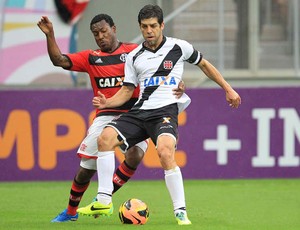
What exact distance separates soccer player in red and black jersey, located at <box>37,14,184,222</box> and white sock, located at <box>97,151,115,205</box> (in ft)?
1.72

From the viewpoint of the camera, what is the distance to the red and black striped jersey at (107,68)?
10672 mm

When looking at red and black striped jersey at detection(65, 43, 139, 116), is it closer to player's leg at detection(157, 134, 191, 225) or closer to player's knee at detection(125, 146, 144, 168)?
player's knee at detection(125, 146, 144, 168)

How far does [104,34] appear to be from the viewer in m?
10.5

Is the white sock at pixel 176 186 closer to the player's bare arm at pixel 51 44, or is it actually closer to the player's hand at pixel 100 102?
the player's hand at pixel 100 102

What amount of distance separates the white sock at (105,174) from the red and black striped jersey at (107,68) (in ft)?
2.56

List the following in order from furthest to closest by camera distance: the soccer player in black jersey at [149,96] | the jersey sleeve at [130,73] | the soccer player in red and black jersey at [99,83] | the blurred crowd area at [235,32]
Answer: the blurred crowd area at [235,32] < the soccer player in red and black jersey at [99,83] < the jersey sleeve at [130,73] < the soccer player in black jersey at [149,96]

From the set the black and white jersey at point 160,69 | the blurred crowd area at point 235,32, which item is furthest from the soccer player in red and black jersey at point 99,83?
the blurred crowd area at point 235,32

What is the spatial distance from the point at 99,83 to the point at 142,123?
0.94m

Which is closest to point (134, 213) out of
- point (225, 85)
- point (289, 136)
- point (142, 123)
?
point (142, 123)

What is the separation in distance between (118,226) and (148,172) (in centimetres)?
576

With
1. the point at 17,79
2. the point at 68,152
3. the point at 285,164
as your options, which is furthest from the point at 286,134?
the point at 17,79

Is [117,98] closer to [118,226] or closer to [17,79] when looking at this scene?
[118,226]

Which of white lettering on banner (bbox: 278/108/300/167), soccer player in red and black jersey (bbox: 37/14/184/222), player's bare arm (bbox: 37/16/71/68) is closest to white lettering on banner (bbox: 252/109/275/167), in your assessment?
white lettering on banner (bbox: 278/108/300/167)

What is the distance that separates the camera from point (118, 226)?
9.87m
